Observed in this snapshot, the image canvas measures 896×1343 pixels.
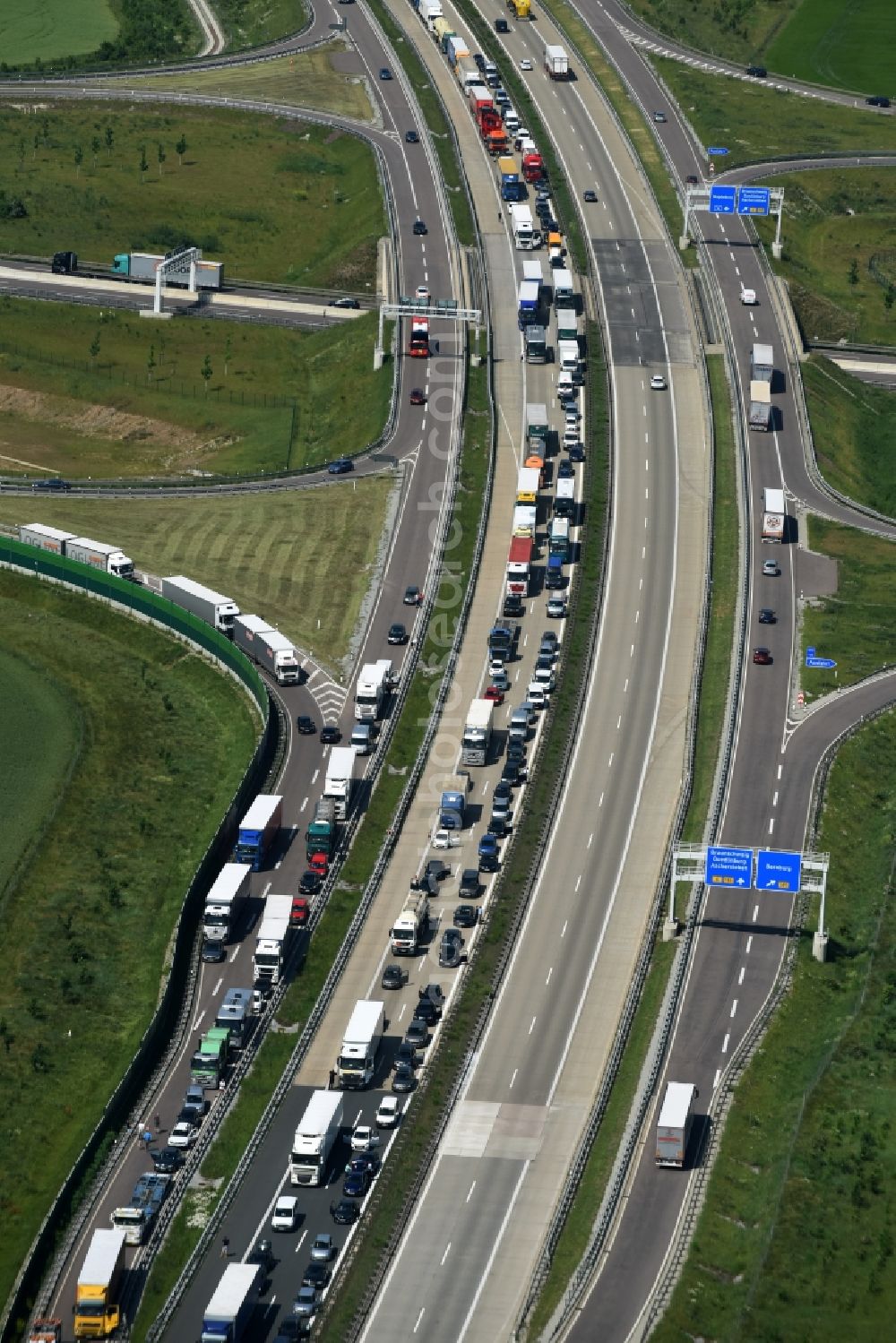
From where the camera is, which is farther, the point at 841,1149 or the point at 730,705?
the point at 730,705

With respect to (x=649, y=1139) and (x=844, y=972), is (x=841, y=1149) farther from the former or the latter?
(x=844, y=972)

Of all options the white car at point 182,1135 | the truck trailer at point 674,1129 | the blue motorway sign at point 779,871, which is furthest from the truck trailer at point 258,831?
the truck trailer at point 674,1129

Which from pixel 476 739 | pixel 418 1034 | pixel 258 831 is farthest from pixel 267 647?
pixel 418 1034

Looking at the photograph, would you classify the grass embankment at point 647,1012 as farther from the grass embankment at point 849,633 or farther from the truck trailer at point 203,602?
the truck trailer at point 203,602

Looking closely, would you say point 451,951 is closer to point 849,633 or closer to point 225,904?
point 225,904

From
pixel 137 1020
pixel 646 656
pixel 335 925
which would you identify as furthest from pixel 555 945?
pixel 646 656

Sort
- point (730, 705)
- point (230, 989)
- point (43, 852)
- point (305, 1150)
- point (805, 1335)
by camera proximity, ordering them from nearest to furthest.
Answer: point (805, 1335)
point (305, 1150)
point (230, 989)
point (43, 852)
point (730, 705)

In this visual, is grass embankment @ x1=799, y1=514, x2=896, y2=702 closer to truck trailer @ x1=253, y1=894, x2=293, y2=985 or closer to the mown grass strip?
the mown grass strip

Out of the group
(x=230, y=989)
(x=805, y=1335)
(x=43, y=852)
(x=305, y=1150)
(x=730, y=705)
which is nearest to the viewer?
(x=805, y=1335)
